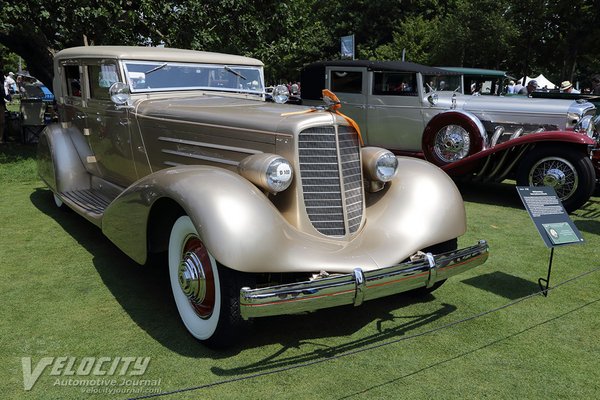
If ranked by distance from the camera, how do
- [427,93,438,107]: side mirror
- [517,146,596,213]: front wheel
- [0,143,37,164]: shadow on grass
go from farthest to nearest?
[0,143,37,164]: shadow on grass < [427,93,438,107]: side mirror < [517,146,596,213]: front wheel

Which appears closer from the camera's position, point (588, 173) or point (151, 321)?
point (151, 321)

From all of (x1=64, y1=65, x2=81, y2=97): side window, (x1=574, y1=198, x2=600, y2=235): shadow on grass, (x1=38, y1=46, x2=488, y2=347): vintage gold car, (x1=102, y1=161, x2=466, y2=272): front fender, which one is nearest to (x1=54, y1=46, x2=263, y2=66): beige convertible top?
(x1=38, y1=46, x2=488, y2=347): vintage gold car

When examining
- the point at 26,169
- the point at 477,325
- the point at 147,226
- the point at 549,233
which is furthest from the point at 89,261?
the point at 26,169

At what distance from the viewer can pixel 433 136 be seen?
23.4 feet

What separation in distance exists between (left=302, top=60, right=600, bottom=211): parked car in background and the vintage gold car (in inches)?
131

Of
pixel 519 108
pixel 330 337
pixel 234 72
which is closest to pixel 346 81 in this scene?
pixel 519 108

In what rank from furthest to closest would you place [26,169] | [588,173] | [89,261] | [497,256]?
[26,169]
[588,173]
[497,256]
[89,261]

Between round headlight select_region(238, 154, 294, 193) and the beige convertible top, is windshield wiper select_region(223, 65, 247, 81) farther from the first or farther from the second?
round headlight select_region(238, 154, 294, 193)

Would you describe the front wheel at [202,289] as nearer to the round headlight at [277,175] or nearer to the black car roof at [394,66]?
the round headlight at [277,175]

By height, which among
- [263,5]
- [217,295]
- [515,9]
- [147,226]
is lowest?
[217,295]

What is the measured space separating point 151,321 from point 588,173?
5215 millimetres

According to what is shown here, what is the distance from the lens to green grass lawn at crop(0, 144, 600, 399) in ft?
8.16

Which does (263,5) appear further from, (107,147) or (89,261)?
(89,261)

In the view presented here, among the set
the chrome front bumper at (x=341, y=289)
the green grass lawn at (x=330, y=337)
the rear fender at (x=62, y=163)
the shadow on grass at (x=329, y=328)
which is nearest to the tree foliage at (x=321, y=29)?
the rear fender at (x=62, y=163)
